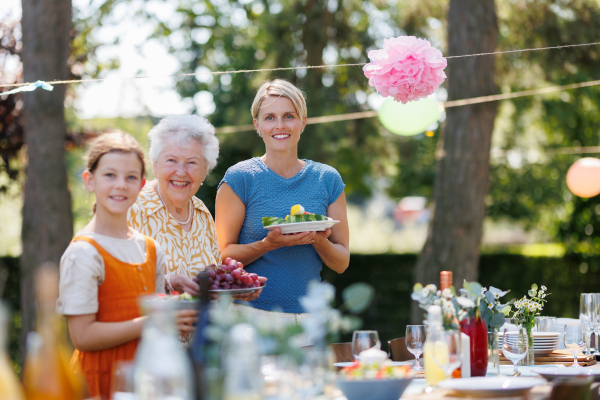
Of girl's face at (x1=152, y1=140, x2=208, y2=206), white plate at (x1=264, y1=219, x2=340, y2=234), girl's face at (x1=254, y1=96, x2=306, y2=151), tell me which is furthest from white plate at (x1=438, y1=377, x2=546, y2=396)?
girl's face at (x1=254, y1=96, x2=306, y2=151)

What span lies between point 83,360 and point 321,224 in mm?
1078

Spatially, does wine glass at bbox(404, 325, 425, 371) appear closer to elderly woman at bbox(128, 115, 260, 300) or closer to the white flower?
the white flower

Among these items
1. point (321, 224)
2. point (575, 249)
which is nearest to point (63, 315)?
point (321, 224)

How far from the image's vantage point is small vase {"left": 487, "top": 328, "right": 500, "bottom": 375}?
235cm

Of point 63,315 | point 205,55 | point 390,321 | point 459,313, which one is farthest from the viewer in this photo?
point 205,55

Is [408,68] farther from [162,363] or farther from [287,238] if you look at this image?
[162,363]

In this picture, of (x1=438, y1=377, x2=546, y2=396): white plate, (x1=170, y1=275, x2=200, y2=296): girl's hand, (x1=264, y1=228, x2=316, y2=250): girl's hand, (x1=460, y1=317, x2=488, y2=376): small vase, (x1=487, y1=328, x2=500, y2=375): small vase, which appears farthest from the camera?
(x1=264, y1=228, x2=316, y2=250): girl's hand

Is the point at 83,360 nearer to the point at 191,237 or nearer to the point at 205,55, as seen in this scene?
the point at 191,237

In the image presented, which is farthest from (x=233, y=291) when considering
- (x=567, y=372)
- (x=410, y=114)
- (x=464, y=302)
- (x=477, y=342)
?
(x=410, y=114)

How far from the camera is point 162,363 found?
1.27 m

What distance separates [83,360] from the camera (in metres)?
1.84

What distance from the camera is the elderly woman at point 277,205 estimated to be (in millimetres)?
2770

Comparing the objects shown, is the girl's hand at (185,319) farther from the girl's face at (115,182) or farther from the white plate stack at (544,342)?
the white plate stack at (544,342)

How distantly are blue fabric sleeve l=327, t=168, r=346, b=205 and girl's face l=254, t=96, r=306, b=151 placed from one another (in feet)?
0.83
